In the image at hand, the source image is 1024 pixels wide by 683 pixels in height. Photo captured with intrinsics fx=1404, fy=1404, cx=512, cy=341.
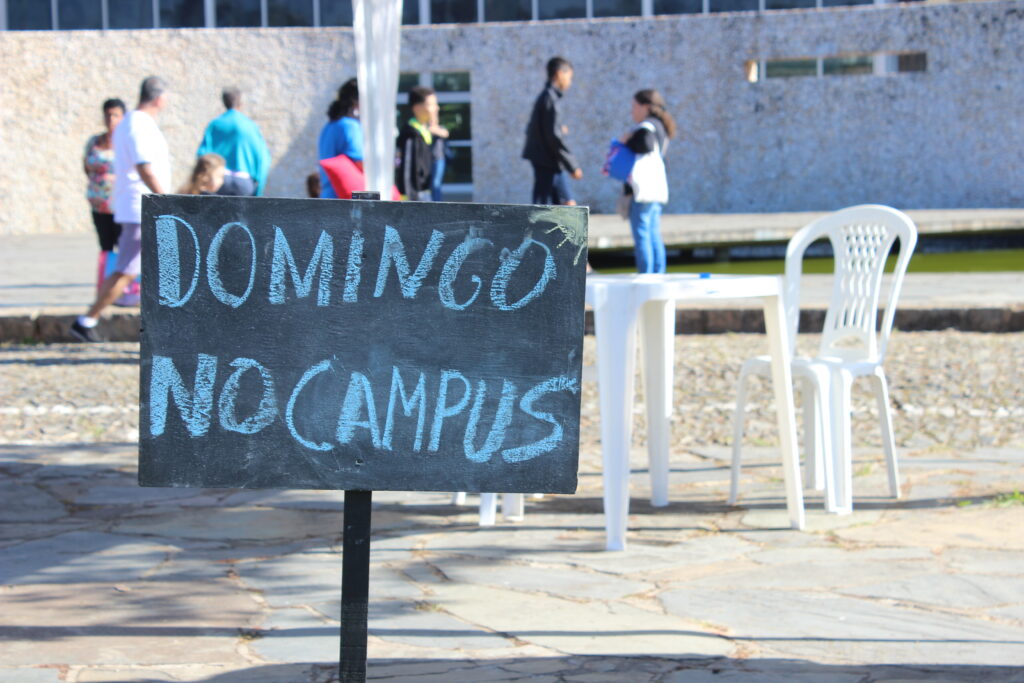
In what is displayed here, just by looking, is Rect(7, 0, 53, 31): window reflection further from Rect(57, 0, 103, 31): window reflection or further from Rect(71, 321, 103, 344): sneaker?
Rect(71, 321, 103, 344): sneaker

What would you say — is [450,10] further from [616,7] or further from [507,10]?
[616,7]

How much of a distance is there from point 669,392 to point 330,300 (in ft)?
7.98

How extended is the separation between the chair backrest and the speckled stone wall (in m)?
16.8

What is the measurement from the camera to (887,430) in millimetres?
4945

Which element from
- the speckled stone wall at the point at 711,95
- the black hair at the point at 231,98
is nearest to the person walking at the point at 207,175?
the black hair at the point at 231,98

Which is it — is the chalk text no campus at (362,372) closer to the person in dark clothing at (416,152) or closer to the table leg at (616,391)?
the table leg at (616,391)

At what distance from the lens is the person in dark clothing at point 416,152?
32.7ft

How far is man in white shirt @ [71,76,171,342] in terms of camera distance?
859 cm

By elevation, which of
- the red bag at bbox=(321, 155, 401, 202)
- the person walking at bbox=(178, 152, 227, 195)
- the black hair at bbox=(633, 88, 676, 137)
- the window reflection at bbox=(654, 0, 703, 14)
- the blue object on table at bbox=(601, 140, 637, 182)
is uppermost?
the window reflection at bbox=(654, 0, 703, 14)

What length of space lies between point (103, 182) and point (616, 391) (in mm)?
6483

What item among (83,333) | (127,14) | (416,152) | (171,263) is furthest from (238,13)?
(171,263)

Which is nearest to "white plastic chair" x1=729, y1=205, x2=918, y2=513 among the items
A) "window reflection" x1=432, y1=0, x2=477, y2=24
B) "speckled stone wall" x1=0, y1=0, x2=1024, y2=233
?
"speckled stone wall" x1=0, y1=0, x2=1024, y2=233

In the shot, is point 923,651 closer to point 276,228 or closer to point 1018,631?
point 1018,631

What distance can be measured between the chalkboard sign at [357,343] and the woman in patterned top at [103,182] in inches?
289
